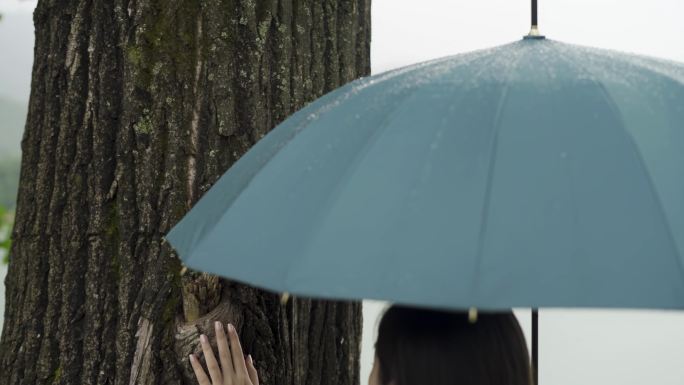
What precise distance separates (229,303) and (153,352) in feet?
0.91

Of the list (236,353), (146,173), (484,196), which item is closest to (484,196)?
(484,196)

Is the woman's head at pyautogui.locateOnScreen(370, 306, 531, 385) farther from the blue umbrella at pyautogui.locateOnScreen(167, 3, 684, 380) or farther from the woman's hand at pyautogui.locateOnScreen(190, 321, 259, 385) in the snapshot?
the woman's hand at pyautogui.locateOnScreen(190, 321, 259, 385)

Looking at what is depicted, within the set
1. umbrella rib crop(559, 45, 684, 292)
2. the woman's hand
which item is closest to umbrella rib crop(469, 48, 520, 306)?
umbrella rib crop(559, 45, 684, 292)

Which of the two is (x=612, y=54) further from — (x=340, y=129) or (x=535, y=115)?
(x=340, y=129)

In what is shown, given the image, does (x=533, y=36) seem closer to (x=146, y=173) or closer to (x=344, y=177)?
(x=344, y=177)

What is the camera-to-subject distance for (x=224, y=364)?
242 cm

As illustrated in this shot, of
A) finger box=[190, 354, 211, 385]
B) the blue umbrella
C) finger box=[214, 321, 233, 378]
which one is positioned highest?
the blue umbrella

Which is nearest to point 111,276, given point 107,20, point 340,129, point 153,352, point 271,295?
point 153,352

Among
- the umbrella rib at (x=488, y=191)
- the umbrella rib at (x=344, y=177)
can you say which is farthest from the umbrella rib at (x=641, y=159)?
the umbrella rib at (x=344, y=177)

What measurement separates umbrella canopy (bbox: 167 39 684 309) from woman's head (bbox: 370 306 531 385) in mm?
382

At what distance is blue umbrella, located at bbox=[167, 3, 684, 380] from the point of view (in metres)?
→ 1.41

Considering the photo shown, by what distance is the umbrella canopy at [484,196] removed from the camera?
4.62ft

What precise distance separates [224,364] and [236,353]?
4 centimetres

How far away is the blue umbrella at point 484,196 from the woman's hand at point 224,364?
73 cm
